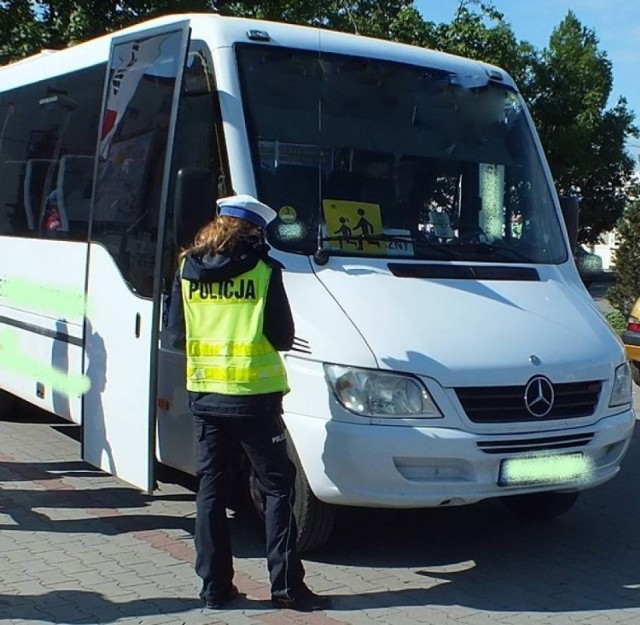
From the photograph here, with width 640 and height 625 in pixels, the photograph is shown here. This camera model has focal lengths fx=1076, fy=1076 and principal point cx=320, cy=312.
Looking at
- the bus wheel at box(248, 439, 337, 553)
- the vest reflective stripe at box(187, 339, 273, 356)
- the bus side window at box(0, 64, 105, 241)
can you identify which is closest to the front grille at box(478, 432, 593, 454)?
the bus wheel at box(248, 439, 337, 553)

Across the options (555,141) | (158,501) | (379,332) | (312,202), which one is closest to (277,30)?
(312,202)

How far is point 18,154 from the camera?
8.38 m

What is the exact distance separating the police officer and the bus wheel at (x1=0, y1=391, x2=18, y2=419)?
15.7 feet

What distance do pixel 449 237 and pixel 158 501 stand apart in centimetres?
251

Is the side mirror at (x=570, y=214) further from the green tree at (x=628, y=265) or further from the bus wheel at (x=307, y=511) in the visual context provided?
the green tree at (x=628, y=265)

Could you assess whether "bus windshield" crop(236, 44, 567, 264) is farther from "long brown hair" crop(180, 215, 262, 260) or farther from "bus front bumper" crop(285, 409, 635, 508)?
"bus front bumper" crop(285, 409, 635, 508)

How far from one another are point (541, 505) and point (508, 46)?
20159mm

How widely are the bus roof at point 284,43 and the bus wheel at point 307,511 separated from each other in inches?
90.9

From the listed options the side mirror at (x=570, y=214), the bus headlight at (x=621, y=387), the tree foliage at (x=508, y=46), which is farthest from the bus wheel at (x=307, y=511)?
the tree foliage at (x=508, y=46)

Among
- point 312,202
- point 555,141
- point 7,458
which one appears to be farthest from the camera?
point 555,141

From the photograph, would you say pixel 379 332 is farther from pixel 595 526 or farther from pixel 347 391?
pixel 595 526

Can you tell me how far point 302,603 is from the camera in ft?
16.2

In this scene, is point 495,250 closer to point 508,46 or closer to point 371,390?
point 371,390

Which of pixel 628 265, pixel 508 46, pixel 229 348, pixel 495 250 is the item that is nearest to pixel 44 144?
pixel 495 250
